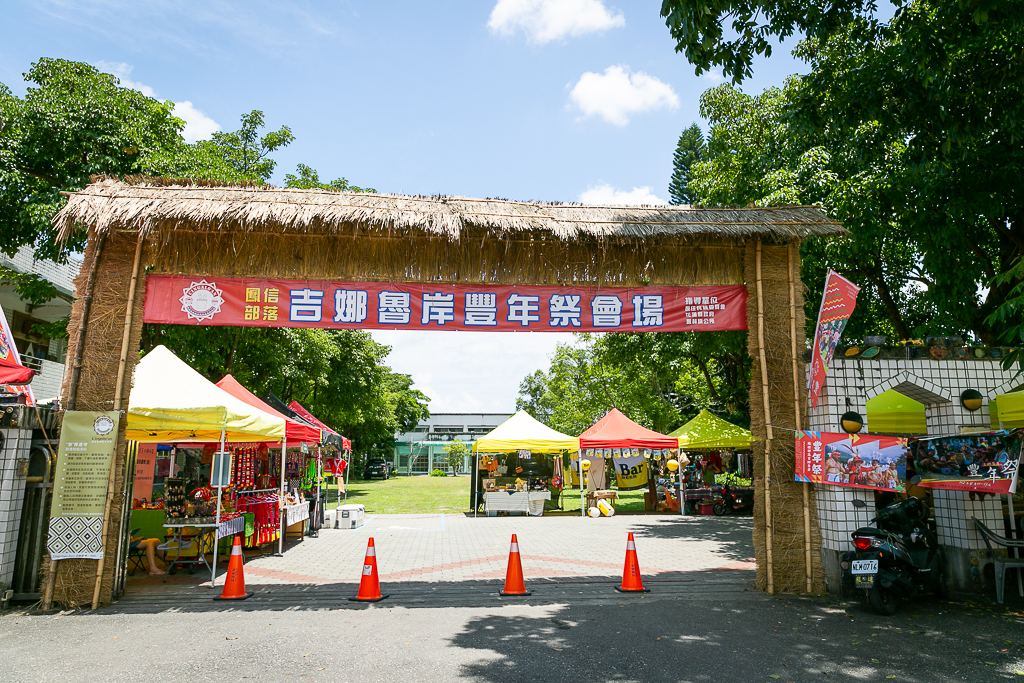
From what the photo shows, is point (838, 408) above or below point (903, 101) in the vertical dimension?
below

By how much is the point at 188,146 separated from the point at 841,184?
15.9 m

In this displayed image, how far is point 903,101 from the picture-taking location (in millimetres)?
9133

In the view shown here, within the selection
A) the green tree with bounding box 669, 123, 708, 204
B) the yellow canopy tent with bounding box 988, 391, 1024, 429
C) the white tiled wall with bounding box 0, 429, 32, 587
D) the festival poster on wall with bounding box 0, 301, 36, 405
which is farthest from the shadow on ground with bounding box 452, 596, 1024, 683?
the green tree with bounding box 669, 123, 708, 204

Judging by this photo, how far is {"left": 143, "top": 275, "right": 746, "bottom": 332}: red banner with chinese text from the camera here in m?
7.84

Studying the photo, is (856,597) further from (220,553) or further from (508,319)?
(220,553)

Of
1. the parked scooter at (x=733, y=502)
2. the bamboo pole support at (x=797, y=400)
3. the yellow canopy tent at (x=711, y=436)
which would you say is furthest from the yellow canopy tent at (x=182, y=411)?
the parked scooter at (x=733, y=502)

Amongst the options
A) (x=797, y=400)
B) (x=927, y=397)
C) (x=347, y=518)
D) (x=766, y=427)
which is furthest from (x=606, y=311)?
(x=347, y=518)

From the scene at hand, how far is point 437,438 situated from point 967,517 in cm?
7670

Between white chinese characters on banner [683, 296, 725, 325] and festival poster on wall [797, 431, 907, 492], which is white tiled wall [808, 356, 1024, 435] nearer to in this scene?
festival poster on wall [797, 431, 907, 492]

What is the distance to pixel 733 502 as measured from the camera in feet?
59.6

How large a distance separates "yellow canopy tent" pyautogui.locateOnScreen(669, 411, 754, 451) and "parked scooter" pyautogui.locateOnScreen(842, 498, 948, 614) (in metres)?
10.1

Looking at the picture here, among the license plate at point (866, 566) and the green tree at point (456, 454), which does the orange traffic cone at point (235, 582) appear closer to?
the license plate at point (866, 566)

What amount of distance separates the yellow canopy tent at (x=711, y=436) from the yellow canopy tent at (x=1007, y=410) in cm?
959

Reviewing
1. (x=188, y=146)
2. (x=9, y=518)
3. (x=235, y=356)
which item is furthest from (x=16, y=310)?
(x=9, y=518)
